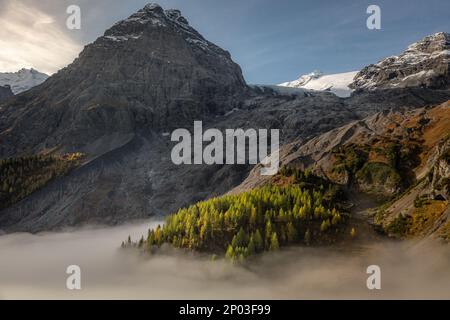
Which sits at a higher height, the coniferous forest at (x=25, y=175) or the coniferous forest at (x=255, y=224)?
the coniferous forest at (x=25, y=175)

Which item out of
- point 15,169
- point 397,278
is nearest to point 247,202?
point 397,278

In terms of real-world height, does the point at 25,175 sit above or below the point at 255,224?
above

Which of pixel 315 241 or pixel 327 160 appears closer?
pixel 315 241

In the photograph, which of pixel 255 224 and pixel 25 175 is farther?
pixel 25 175

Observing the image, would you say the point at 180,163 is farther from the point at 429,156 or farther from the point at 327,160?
the point at 429,156

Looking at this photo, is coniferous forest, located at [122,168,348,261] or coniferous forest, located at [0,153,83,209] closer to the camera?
coniferous forest, located at [122,168,348,261]

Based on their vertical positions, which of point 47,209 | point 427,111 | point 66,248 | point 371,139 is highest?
point 427,111

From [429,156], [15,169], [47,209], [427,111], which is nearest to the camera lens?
[429,156]

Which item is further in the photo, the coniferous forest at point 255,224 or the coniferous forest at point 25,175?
the coniferous forest at point 25,175

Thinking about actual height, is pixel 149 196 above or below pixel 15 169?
below

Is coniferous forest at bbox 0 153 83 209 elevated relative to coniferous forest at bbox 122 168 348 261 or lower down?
elevated
